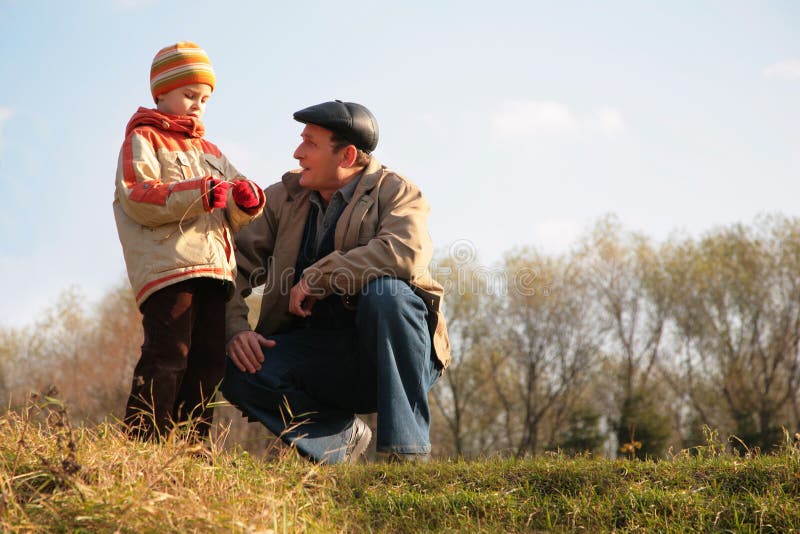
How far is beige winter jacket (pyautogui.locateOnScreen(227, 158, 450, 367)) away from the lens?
15.8 ft

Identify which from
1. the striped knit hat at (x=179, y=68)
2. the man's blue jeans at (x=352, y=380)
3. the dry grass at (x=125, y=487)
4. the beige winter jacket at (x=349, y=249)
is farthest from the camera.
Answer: the beige winter jacket at (x=349, y=249)

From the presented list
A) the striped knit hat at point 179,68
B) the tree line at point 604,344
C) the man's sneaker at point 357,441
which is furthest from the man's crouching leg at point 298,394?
the tree line at point 604,344

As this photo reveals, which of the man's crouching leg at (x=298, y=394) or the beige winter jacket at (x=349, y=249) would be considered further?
the man's crouching leg at (x=298, y=394)

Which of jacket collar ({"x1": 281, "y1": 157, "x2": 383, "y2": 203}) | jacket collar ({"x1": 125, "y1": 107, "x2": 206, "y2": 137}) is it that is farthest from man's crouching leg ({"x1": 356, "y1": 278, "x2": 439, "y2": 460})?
jacket collar ({"x1": 125, "y1": 107, "x2": 206, "y2": 137})

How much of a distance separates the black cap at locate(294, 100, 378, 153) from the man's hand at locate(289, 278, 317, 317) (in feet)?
3.12

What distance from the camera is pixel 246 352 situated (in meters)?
4.96

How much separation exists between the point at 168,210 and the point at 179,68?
0.82 metres

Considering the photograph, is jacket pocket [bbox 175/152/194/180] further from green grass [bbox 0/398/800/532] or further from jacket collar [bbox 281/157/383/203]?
green grass [bbox 0/398/800/532]

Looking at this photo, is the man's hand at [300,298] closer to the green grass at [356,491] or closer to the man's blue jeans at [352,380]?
the man's blue jeans at [352,380]

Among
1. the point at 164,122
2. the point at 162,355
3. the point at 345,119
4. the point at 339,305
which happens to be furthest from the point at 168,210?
the point at 345,119

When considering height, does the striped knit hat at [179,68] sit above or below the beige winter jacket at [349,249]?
above

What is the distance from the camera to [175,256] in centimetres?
427

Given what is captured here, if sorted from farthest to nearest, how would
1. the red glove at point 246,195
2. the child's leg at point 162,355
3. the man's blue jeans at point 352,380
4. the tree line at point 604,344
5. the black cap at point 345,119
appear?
the tree line at point 604,344 < the black cap at point 345,119 < the man's blue jeans at point 352,380 < the red glove at point 246,195 < the child's leg at point 162,355

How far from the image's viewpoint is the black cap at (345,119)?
5246 mm
